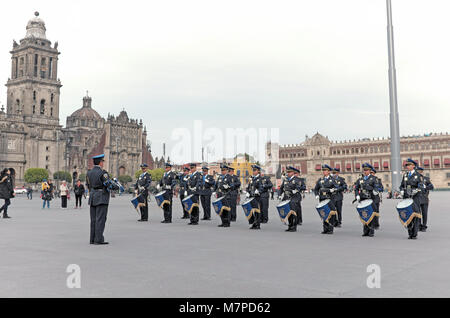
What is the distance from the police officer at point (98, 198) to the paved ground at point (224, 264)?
425mm

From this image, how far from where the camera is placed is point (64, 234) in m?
10.6

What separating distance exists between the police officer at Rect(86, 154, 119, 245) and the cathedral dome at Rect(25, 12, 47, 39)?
93.6 m

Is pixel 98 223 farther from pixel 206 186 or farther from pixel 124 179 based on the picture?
pixel 124 179

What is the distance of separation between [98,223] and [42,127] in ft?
281

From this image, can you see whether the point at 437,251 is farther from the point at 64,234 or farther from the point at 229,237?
the point at 64,234

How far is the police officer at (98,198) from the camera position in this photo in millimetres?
8992

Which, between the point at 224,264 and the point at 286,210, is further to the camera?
the point at 286,210

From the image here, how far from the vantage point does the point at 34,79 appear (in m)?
87.8

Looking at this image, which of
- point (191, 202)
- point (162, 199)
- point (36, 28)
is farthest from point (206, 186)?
point (36, 28)

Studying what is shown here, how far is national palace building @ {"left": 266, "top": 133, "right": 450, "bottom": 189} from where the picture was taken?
83.4 m

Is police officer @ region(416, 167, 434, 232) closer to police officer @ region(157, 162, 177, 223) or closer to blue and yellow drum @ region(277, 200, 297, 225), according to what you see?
blue and yellow drum @ region(277, 200, 297, 225)

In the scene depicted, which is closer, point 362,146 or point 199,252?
point 199,252
